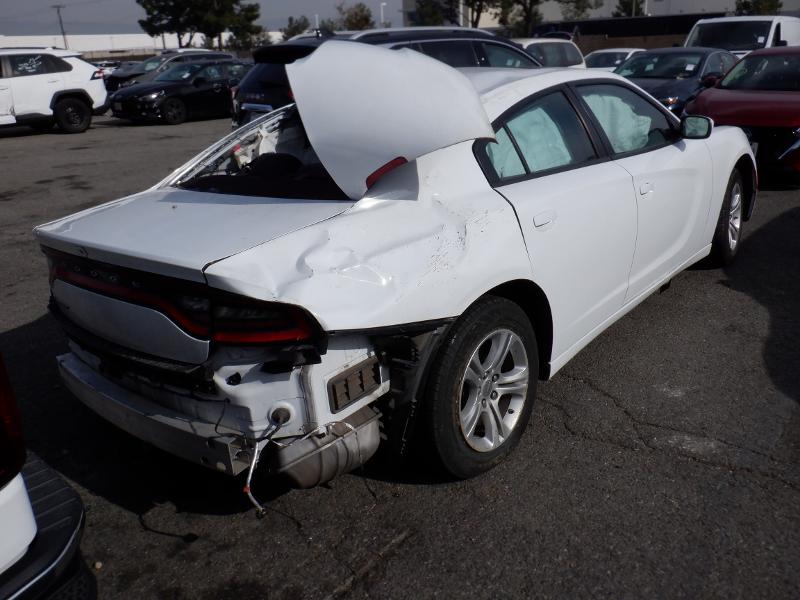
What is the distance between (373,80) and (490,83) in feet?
2.53

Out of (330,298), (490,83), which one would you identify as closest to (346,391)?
(330,298)

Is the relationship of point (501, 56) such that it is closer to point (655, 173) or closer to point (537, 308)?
point (655, 173)

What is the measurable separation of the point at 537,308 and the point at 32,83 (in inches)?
610

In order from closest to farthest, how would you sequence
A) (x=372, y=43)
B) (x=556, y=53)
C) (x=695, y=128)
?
(x=695, y=128), (x=372, y=43), (x=556, y=53)

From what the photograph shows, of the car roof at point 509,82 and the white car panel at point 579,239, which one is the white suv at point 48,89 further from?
the white car panel at point 579,239

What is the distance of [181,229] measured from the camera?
8.78 ft

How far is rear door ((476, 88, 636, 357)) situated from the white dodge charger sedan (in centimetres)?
1

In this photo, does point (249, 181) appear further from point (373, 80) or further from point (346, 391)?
point (346, 391)

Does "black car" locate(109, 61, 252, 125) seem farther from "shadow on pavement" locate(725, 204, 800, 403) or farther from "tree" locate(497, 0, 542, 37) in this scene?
"tree" locate(497, 0, 542, 37)

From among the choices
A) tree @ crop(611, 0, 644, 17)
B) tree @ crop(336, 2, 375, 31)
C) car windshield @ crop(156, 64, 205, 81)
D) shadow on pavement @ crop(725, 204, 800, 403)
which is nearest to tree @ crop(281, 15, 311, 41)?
tree @ crop(336, 2, 375, 31)

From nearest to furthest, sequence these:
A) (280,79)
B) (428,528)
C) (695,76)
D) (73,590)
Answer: (73,590)
(428,528)
(280,79)
(695,76)

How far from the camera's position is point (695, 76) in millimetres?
11102

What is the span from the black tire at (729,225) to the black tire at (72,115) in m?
15.0

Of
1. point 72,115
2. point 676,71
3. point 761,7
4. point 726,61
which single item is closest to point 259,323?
point 676,71
